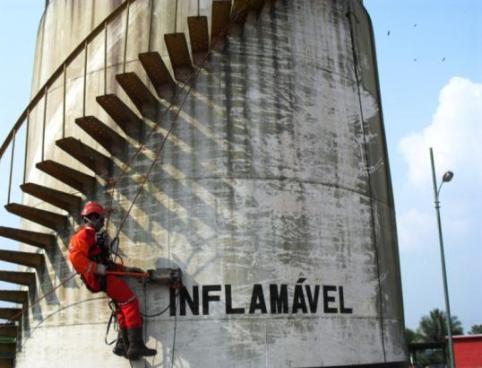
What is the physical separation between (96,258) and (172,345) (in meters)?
1.67

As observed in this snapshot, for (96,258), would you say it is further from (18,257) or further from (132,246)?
(18,257)

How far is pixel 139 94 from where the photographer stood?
959 centimetres

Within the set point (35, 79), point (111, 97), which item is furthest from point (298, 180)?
point (35, 79)

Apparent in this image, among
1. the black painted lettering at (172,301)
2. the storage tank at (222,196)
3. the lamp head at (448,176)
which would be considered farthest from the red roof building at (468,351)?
the black painted lettering at (172,301)

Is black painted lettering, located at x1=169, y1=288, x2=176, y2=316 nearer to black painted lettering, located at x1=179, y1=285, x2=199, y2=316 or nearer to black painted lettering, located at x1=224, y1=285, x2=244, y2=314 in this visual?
black painted lettering, located at x1=179, y1=285, x2=199, y2=316

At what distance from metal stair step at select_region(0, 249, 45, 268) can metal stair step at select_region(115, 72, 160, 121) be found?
115 inches

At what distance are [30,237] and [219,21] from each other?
4.62 m

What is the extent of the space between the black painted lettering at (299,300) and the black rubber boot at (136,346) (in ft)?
7.17

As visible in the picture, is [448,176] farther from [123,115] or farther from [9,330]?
[9,330]

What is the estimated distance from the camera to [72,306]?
938cm

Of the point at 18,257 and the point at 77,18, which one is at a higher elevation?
the point at 77,18

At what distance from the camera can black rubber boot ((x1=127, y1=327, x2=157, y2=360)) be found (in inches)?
Answer: 330

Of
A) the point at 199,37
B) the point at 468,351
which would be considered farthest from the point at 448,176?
the point at 468,351

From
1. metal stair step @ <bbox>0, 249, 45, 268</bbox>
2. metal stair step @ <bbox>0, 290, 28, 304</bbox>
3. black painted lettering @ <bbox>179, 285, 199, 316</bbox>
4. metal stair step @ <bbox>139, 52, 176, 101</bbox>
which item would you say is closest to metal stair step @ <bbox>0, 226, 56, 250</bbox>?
metal stair step @ <bbox>0, 249, 45, 268</bbox>
